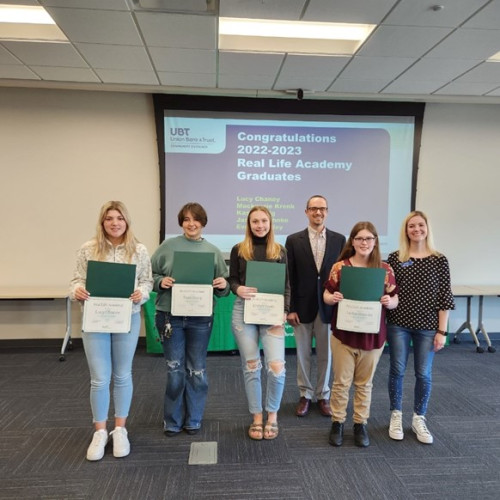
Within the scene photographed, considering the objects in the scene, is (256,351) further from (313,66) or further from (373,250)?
(313,66)

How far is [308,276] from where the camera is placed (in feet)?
8.62

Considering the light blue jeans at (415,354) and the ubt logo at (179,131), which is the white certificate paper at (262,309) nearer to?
the light blue jeans at (415,354)

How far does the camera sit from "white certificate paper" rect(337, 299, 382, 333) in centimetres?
215

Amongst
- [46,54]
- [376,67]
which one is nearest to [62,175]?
[46,54]

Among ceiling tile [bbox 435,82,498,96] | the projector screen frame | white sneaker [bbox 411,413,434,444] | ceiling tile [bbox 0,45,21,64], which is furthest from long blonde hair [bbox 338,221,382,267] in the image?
ceiling tile [bbox 0,45,21,64]

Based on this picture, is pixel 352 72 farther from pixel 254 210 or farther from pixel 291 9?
→ pixel 254 210

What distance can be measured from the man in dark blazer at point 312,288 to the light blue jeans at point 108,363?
1103mm

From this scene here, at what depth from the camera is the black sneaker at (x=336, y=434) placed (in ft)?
7.58

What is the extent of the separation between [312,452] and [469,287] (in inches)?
132

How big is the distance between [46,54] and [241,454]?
355 centimetres

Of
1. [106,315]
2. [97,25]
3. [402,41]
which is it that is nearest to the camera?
[106,315]

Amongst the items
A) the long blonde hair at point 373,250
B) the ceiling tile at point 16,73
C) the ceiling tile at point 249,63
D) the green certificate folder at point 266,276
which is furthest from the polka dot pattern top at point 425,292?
the ceiling tile at point 16,73

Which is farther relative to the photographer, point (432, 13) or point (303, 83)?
point (303, 83)

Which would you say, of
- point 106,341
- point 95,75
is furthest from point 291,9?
point 106,341
